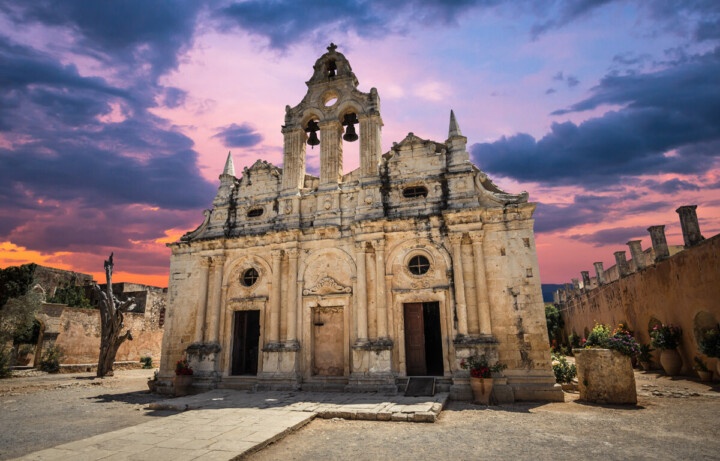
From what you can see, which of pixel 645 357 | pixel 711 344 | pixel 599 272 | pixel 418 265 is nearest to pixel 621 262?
pixel 599 272

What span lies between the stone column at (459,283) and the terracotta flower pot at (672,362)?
8823mm

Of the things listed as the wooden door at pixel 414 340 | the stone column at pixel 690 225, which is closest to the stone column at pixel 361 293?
the wooden door at pixel 414 340

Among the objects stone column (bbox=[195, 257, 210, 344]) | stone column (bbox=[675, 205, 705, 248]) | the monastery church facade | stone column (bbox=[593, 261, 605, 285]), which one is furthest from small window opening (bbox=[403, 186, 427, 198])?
stone column (bbox=[593, 261, 605, 285])

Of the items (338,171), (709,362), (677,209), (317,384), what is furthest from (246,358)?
(677,209)

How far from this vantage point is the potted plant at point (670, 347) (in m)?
14.1

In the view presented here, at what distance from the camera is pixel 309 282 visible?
13938mm

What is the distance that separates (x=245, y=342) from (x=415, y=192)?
8.66 meters

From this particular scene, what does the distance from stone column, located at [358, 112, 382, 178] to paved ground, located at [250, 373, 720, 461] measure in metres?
8.47

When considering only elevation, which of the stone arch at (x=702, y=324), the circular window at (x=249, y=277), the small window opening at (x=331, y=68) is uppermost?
the small window opening at (x=331, y=68)

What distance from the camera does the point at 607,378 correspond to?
32.4ft

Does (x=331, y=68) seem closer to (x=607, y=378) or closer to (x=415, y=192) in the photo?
(x=415, y=192)

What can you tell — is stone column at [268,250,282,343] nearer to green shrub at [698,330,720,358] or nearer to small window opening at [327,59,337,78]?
small window opening at [327,59,337,78]

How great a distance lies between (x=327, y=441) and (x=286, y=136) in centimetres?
1216

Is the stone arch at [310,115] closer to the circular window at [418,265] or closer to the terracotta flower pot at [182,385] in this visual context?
the circular window at [418,265]
